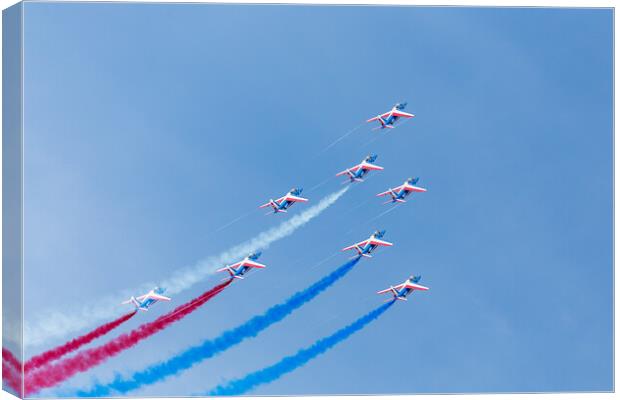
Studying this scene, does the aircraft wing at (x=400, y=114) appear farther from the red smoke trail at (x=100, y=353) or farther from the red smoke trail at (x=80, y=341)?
the red smoke trail at (x=80, y=341)

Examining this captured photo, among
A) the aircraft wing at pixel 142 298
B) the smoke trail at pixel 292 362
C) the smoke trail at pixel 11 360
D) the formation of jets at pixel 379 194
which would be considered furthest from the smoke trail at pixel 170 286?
the smoke trail at pixel 292 362

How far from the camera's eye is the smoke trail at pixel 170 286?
53.0 metres

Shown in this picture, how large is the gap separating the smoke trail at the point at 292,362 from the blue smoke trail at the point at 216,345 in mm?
1125

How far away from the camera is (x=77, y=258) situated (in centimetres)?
5309

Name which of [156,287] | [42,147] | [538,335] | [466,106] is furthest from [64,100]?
[538,335]

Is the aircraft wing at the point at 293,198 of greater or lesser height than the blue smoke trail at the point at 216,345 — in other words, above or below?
above

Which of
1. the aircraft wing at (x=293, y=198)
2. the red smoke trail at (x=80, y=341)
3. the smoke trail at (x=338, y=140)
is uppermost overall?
the smoke trail at (x=338, y=140)

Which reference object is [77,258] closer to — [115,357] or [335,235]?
[115,357]

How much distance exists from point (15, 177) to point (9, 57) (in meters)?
3.76

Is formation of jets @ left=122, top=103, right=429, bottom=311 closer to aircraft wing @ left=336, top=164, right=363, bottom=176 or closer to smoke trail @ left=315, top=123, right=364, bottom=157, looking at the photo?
aircraft wing @ left=336, top=164, right=363, bottom=176

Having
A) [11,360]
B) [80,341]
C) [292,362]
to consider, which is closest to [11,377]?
[11,360]

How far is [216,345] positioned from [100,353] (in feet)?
11.7

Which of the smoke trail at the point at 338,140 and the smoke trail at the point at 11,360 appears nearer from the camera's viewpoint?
the smoke trail at the point at 11,360

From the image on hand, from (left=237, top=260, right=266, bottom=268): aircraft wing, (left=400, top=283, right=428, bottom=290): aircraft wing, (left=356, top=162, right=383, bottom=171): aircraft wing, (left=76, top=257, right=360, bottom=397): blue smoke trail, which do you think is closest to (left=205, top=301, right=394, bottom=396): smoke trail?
(left=400, top=283, right=428, bottom=290): aircraft wing
